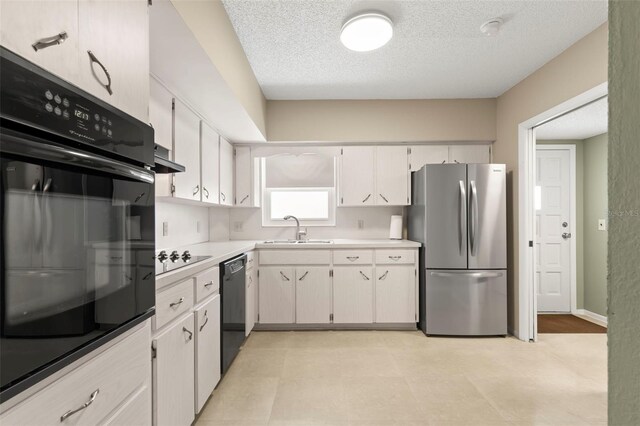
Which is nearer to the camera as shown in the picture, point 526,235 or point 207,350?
point 207,350

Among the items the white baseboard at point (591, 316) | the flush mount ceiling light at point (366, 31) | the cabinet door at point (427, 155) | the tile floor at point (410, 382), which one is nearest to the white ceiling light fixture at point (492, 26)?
the flush mount ceiling light at point (366, 31)

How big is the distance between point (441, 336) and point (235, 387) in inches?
81.3

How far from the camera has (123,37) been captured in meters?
0.96

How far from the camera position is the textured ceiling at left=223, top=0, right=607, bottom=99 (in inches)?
83.1

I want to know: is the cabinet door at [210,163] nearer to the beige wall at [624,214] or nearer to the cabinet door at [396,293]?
the cabinet door at [396,293]

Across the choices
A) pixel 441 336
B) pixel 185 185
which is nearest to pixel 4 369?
pixel 185 185

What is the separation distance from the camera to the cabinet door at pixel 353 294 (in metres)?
3.38

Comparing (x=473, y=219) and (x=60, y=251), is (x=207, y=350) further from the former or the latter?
(x=473, y=219)

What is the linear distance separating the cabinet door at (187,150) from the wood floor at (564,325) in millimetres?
3770

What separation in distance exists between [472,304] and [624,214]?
10.7 ft

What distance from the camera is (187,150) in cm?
239

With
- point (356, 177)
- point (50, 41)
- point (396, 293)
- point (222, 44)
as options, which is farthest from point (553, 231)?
point (50, 41)

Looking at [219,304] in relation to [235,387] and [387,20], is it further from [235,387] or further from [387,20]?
[387,20]

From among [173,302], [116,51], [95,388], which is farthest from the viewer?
[173,302]
